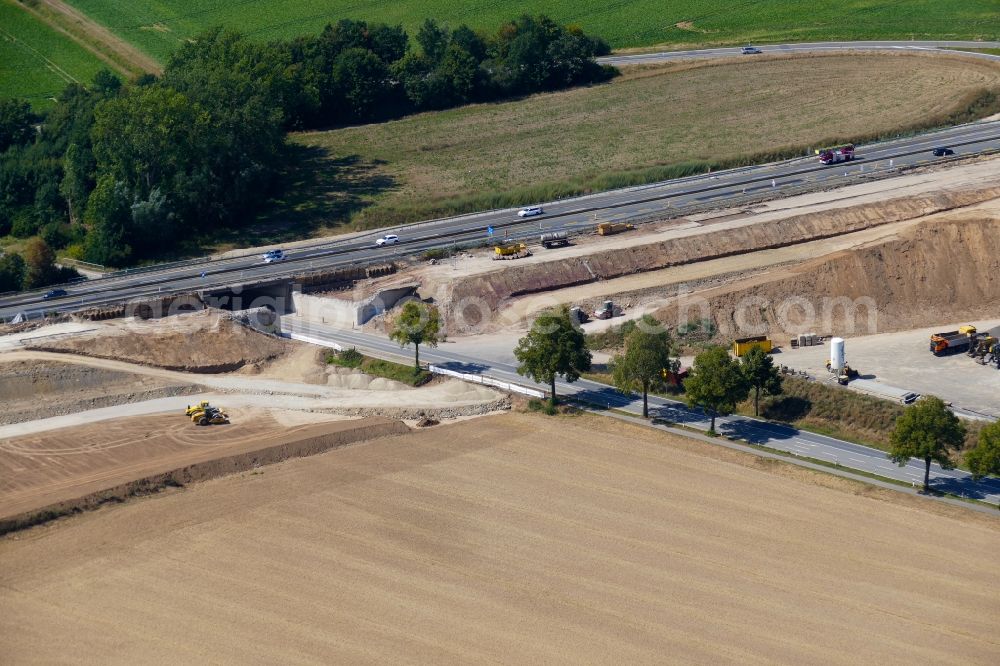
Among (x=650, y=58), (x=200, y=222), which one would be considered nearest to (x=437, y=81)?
(x=650, y=58)

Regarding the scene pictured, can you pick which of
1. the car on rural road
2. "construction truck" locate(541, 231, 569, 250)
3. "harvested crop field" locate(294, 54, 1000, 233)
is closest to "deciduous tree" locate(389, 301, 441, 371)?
"construction truck" locate(541, 231, 569, 250)

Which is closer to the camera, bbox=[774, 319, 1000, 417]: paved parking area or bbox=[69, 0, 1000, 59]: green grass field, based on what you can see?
bbox=[774, 319, 1000, 417]: paved parking area

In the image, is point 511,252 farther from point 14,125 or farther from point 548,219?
point 14,125

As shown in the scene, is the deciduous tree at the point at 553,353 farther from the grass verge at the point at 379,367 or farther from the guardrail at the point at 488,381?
the grass verge at the point at 379,367

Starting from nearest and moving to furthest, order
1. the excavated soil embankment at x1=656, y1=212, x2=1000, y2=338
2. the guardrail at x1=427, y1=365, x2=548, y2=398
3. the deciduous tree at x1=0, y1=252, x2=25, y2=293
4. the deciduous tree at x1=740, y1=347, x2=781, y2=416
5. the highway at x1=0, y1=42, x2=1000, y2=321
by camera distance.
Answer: the deciduous tree at x1=740, y1=347, x2=781, y2=416 < the guardrail at x1=427, y1=365, x2=548, y2=398 < the excavated soil embankment at x1=656, y1=212, x2=1000, y2=338 < the highway at x1=0, y1=42, x2=1000, y2=321 < the deciduous tree at x1=0, y1=252, x2=25, y2=293

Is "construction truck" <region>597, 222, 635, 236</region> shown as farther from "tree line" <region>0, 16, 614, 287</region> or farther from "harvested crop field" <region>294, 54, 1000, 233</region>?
"tree line" <region>0, 16, 614, 287</region>

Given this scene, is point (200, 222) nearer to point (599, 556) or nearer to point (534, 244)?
point (534, 244)
